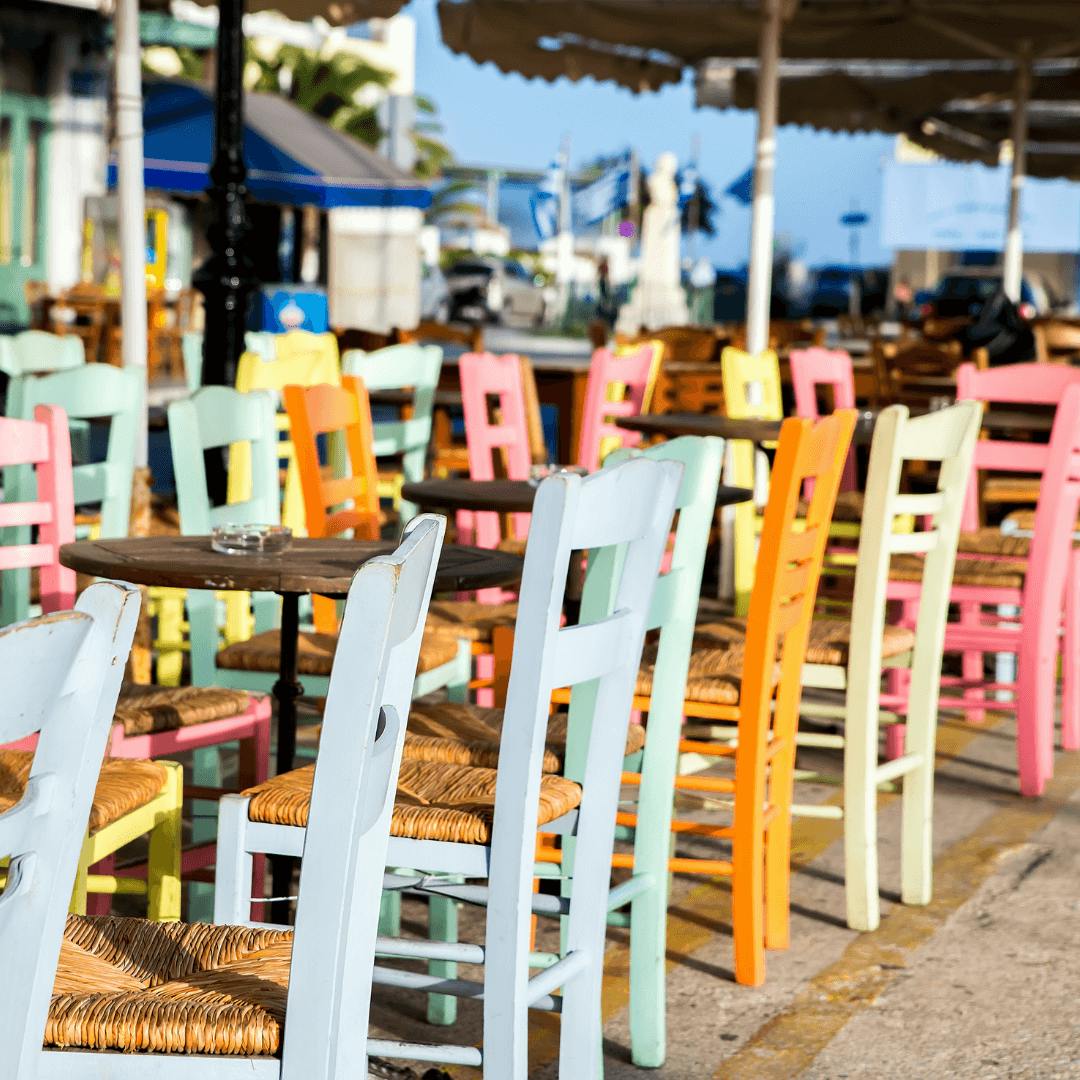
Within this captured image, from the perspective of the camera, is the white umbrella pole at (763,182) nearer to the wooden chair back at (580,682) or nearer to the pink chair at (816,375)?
the pink chair at (816,375)

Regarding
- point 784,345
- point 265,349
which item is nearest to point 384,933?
point 265,349

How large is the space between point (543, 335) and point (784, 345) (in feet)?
73.4

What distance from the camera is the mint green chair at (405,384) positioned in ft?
19.6

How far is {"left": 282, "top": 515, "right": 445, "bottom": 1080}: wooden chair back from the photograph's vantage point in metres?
1.88

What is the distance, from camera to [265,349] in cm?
788

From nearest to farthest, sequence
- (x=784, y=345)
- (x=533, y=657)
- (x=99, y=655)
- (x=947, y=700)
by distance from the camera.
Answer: (x=99, y=655) < (x=533, y=657) < (x=947, y=700) < (x=784, y=345)

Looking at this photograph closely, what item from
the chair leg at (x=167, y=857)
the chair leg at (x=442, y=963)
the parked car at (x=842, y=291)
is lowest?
the chair leg at (x=442, y=963)

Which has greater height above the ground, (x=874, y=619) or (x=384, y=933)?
(x=874, y=619)

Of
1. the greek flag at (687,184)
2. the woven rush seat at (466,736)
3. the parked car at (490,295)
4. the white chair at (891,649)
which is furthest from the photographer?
the greek flag at (687,184)

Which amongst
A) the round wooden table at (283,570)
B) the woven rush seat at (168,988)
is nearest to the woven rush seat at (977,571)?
the round wooden table at (283,570)

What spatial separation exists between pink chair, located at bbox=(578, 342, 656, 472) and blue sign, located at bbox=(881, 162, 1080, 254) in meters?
37.7

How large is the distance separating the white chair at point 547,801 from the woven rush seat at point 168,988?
1.13ft

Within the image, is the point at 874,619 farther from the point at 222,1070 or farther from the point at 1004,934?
the point at 222,1070

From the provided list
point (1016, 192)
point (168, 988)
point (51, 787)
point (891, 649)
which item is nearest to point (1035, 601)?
point (891, 649)
